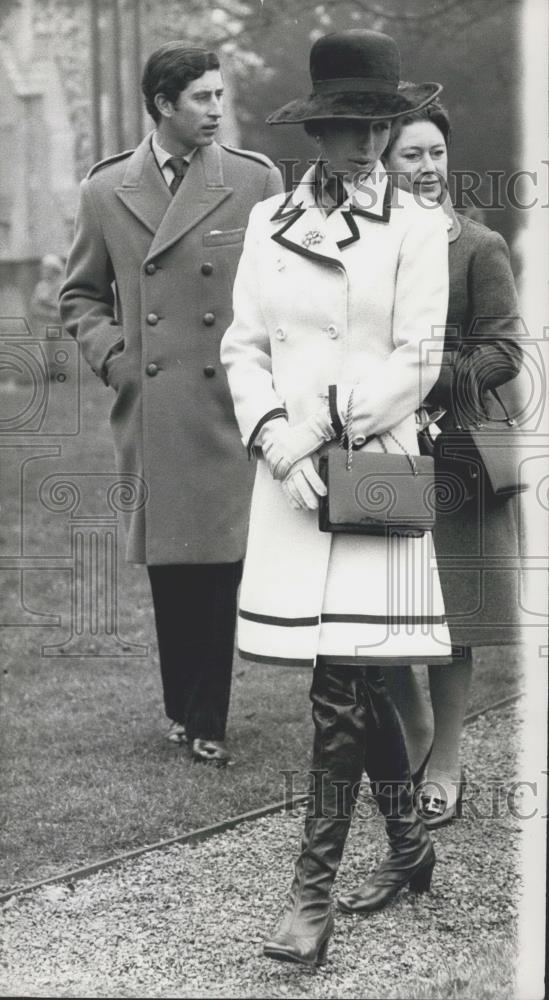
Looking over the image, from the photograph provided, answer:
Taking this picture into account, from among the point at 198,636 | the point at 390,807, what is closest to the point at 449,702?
the point at 390,807

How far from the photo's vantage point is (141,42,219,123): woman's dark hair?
15.2 feet

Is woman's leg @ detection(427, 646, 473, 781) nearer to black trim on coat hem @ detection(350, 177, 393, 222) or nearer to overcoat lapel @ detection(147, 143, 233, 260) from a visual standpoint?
black trim on coat hem @ detection(350, 177, 393, 222)

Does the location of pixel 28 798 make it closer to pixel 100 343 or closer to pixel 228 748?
pixel 228 748

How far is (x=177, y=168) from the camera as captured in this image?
4.95m

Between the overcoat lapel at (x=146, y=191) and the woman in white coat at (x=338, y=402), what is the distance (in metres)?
1.37

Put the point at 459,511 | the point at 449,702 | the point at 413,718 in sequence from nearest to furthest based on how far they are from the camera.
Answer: the point at 459,511 → the point at 449,702 → the point at 413,718

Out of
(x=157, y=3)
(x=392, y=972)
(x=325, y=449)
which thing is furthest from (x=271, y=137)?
(x=392, y=972)

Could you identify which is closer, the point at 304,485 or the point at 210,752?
the point at 304,485

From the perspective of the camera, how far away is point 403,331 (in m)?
3.50

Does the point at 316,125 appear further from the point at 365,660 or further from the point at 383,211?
the point at 365,660

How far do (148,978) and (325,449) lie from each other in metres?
1.30

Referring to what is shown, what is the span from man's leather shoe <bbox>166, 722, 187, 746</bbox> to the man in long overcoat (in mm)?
138

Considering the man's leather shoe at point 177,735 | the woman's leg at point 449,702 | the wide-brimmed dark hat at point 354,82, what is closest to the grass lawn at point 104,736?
the man's leather shoe at point 177,735

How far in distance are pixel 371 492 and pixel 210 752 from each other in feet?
6.15
